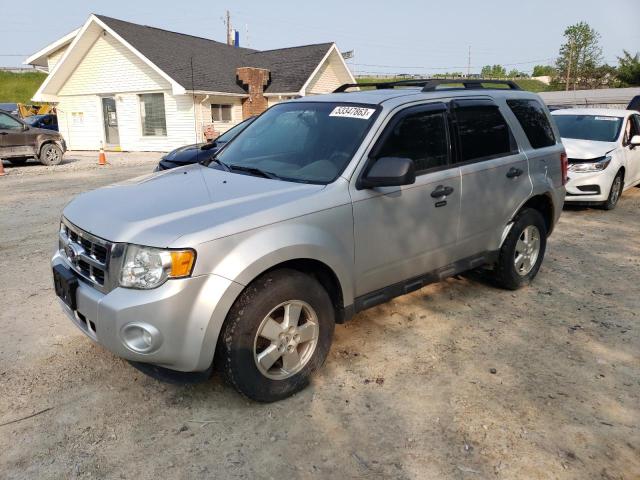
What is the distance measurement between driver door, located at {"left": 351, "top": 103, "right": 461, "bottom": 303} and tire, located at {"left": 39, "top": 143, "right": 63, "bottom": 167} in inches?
606

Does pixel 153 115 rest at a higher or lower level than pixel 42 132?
higher

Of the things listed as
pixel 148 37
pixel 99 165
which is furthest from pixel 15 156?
pixel 148 37

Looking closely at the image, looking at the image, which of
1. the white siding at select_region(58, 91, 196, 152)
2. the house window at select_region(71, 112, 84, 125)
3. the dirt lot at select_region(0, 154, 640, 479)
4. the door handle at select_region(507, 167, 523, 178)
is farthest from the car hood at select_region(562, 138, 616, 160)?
the house window at select_region(71, 112, 84, 125)

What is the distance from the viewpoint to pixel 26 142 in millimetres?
15469

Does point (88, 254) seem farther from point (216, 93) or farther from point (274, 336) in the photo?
point (216, 93)

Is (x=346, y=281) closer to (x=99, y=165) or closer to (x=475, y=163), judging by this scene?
(x=475, y=163)

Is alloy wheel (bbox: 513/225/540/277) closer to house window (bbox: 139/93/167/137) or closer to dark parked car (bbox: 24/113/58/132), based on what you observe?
house window (bbox: 139/93/167/137)

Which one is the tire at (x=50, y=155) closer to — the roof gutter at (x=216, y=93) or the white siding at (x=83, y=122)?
the roof gutter at (x=216, y=93)

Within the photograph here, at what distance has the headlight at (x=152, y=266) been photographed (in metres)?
2.69

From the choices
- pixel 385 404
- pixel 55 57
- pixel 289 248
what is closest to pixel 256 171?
pixel 289 248

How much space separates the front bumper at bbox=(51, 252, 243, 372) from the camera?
269cm

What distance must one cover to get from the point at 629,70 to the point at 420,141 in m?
53.6

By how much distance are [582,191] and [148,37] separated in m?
20.2

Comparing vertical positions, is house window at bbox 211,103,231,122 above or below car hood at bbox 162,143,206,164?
above
